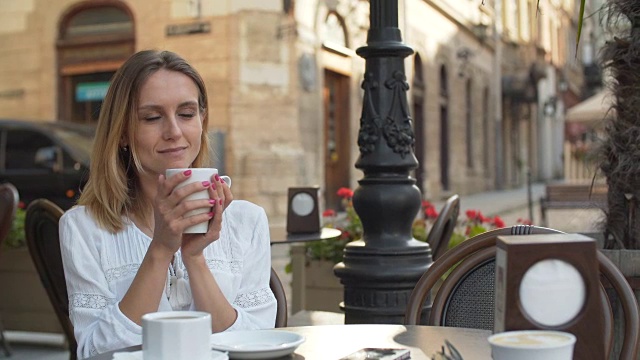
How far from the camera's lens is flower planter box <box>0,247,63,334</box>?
17.9 feet

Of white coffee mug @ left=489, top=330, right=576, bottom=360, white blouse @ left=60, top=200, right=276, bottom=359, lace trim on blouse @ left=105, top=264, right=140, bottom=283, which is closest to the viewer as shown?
white coffee mug @ left=489, top=330, right=576, bottom=360

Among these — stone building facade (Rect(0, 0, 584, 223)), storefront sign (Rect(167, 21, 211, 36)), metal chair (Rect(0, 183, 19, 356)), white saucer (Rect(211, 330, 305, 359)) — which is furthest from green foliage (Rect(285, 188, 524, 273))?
storefront sign (Rect(167, 21, 211, 36))

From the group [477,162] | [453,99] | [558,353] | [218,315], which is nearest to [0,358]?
[218,315]

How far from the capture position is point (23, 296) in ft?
18.0

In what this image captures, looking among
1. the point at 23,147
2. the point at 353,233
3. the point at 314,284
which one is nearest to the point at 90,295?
the point at 314,284

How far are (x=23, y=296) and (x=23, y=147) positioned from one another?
5.52 m

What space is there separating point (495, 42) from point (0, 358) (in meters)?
25.8

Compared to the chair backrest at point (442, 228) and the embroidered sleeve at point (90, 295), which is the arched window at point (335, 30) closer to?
the chair backrest at point (442, 228)

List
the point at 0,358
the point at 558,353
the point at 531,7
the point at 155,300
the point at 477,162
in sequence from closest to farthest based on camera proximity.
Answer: the point at 558,353 → the point at 155,300 → the point at 0,358 → the point at 477,162 → the point at 531,7

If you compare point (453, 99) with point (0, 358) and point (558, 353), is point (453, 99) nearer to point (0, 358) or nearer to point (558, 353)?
point (0, 358)

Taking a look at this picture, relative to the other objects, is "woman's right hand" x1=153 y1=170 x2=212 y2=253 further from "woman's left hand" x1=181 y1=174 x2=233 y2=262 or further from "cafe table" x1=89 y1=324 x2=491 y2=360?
"cafe table" x1=89 y1=324 x2=491 y2=360

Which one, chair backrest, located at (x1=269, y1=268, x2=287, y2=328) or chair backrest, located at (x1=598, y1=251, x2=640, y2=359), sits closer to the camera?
chair backrest, located at (x1=598, y1=251, x2=640, y2=359)

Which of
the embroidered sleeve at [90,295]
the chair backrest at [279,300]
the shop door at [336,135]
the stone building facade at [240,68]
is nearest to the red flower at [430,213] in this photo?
the chair backrest at [279,300]

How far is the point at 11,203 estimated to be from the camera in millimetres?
4383
